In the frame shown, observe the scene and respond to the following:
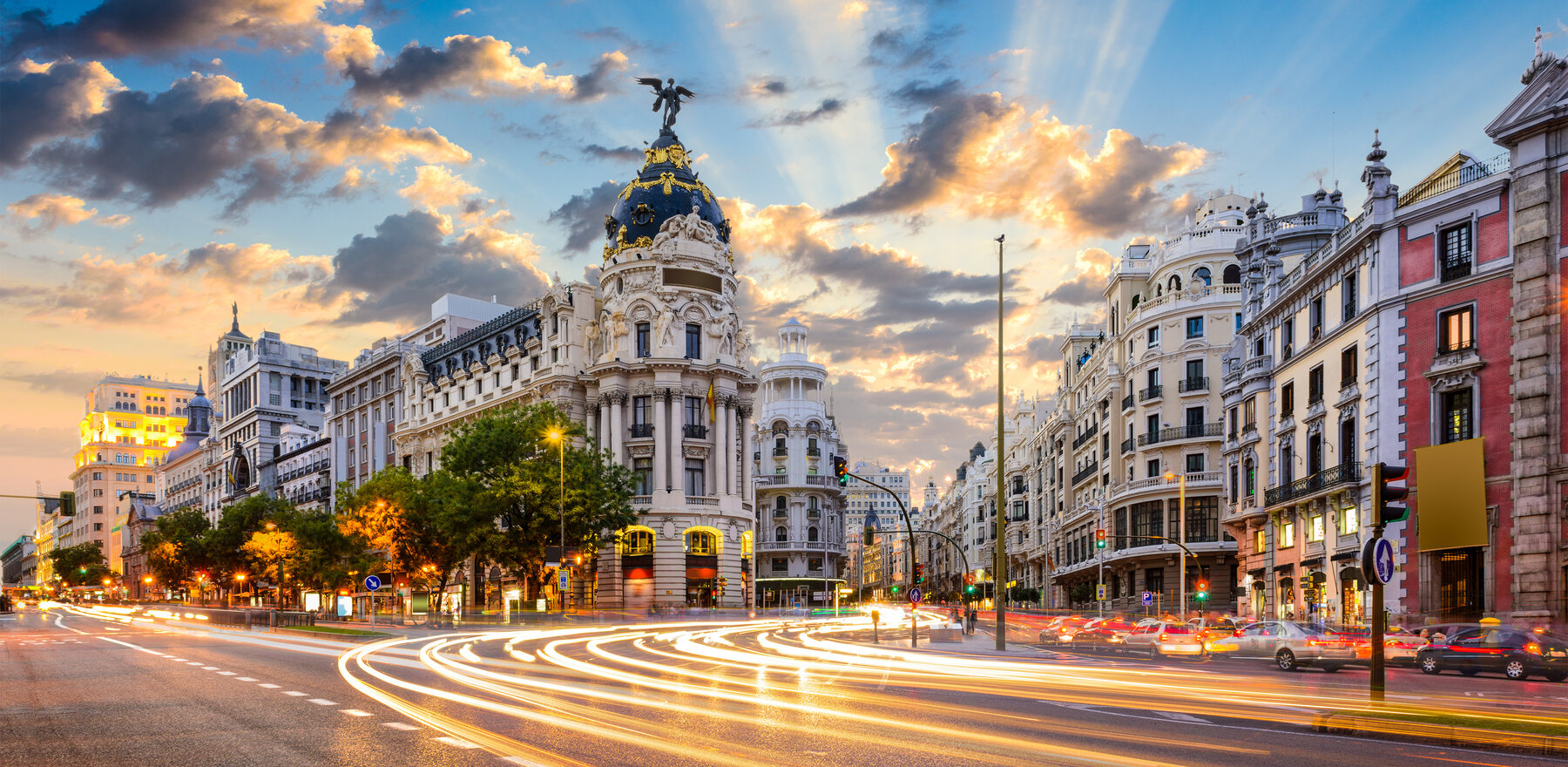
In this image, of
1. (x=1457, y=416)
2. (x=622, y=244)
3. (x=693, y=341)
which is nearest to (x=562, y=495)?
(x=693, y=341)

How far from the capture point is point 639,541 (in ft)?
269

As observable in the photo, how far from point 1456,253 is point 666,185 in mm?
54691

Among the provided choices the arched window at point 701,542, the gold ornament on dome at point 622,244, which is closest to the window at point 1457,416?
the arched window at point 701,542

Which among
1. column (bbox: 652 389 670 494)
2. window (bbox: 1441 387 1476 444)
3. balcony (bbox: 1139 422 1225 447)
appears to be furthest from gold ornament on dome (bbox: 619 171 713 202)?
window (bbox: 1441 387 1476 444)

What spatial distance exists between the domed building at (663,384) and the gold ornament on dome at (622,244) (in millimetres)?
134

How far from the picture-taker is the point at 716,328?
84.8 metres

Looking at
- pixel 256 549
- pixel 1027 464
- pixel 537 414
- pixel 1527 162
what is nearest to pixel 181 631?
pixel 537 414

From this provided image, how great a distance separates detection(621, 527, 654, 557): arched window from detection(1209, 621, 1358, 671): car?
51.4 m

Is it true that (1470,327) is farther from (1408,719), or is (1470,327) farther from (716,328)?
(716,328)

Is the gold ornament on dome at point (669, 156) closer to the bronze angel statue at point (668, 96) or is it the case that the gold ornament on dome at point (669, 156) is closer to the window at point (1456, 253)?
the bronze angel statue at point (668, 96)

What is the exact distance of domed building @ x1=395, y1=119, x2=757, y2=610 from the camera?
81.9 meters

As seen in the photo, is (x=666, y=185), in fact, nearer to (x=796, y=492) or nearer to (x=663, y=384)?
(x=663, y=384)

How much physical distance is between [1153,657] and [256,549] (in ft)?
242

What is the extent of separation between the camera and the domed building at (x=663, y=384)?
8194 centimetres
